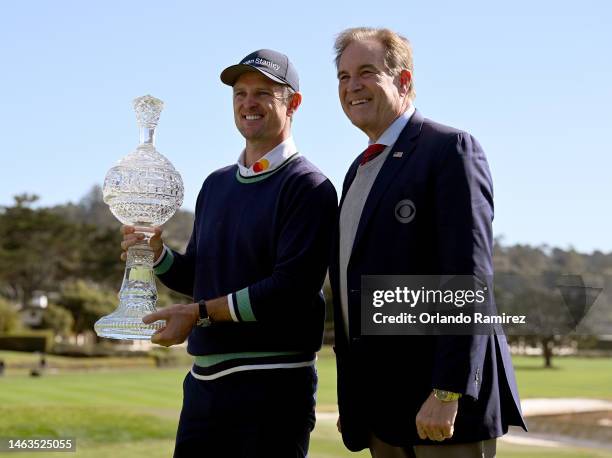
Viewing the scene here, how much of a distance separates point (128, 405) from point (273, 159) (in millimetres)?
17124

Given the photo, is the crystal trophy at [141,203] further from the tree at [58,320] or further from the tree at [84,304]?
the tree at [58,320]

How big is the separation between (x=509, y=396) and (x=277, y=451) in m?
0.94

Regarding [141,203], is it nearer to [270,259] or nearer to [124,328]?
[124,328]

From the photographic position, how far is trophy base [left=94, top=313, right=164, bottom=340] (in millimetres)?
3439

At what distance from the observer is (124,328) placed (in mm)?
3502

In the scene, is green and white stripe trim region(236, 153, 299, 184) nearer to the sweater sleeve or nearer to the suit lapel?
the sweater sleeve

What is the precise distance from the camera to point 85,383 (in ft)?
85.9

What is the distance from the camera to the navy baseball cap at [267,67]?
346 centimetres

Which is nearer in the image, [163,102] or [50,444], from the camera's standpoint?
[163,102]

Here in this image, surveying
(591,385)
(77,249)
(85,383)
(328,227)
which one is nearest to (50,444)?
(328,227)

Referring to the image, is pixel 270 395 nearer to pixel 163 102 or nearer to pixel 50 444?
pixel 163 102

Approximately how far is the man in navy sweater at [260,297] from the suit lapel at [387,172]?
1.03 ft

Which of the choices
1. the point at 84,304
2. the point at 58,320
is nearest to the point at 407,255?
the point at 84,304

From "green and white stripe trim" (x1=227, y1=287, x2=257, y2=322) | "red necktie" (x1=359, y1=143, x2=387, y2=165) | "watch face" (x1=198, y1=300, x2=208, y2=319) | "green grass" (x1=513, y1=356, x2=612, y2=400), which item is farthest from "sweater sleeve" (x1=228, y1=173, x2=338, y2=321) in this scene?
"green grass" (x1=513, y1=356, x2=612, y2=400)
